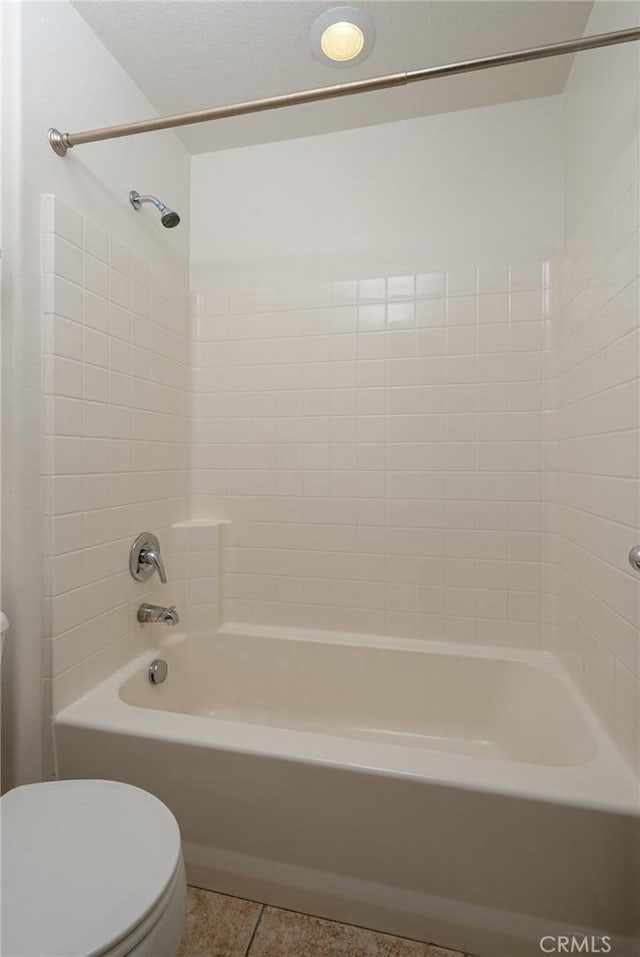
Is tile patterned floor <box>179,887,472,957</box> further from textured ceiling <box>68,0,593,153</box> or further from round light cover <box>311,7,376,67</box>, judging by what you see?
round light cover <box>311,7,376,67</box>

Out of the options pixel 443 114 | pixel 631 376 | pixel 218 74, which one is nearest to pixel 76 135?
pixel 218 74

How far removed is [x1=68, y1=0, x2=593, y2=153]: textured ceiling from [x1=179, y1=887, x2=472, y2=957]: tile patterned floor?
90.5 inches

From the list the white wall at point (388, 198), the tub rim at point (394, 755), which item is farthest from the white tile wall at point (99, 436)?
the white wall at point (388, 198)

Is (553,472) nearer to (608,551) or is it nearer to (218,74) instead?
(608,551)

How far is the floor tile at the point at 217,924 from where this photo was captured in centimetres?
107

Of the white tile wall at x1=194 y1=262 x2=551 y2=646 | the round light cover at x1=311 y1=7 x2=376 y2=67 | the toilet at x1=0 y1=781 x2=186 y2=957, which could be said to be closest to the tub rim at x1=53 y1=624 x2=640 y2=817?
the toilet at x1=0 y1=781 x2=186 y2=957

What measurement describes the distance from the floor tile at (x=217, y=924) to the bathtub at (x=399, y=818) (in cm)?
3

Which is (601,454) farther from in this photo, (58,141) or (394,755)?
(58,141)

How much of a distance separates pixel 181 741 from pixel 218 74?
208 centimetres

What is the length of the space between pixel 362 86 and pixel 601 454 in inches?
43.7

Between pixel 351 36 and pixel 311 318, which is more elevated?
pixel 351 36

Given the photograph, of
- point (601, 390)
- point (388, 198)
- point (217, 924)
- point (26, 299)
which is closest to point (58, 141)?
point (26, 299)

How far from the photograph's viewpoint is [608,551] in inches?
47.2

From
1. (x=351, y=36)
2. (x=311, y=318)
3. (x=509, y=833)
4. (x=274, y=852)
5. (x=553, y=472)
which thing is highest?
(x=351, y=36)
